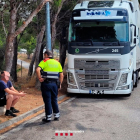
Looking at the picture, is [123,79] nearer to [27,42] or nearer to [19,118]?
[19,118]

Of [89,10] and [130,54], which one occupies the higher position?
[89,10]

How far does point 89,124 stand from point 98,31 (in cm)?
511

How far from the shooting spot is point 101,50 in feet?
38.9

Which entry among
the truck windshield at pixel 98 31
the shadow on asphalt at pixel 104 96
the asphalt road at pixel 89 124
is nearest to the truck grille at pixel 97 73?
the shadow on asphalt at pixel 104 96

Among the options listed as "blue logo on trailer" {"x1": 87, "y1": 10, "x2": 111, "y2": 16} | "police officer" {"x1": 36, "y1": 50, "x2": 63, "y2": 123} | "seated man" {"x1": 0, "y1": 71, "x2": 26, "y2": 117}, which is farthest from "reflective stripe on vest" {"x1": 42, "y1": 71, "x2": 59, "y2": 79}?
"blue logo on trailer" {"x1": 87, "y1": 10, "x2": 111, "y2": 16}

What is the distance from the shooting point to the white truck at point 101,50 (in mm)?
11836

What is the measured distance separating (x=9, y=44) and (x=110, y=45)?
3796 millimetres

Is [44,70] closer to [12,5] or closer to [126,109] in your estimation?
[126,109]

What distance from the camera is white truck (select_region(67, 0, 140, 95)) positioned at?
38.8 ft

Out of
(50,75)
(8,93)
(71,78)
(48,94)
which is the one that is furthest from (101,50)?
(8,93)

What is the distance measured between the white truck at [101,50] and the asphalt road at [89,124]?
45.6 inches

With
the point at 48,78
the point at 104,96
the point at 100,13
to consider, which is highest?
the point at 100,13

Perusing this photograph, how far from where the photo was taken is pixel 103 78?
475 inches

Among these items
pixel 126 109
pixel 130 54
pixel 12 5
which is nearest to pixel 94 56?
pixel 130 54
